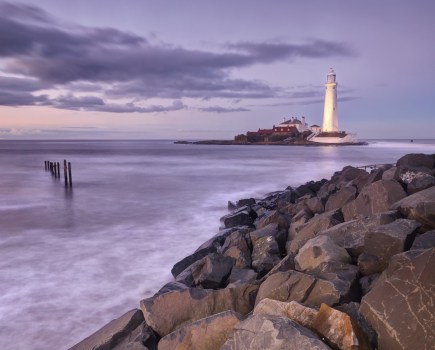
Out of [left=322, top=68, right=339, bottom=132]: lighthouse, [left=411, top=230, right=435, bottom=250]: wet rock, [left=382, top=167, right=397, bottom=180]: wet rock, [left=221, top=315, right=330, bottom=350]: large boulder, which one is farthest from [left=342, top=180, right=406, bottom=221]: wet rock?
[left=322, top=68, right=339, bottom=132]: lighthouse

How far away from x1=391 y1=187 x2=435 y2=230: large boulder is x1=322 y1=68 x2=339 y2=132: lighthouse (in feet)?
213

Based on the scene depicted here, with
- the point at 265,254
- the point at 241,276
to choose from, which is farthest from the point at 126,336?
the point at 265,254

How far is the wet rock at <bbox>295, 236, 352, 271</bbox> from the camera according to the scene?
172 inches

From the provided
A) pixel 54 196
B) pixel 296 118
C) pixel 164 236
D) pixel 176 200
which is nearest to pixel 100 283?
pixel 164 236

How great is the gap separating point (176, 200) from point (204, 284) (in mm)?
10810

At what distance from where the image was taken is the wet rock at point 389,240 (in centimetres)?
409

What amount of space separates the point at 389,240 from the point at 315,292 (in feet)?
3.78

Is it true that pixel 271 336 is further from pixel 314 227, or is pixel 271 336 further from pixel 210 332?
pixel 314 227

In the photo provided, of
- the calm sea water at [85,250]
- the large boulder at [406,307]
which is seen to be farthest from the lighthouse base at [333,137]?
the large boulder at [406,307]

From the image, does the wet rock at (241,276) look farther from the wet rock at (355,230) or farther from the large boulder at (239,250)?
the wet rock at (355,230)

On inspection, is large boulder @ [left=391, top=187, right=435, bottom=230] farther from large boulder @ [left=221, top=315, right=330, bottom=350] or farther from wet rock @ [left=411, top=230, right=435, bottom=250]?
large boulder @ [left=221, top=315, right=330, bottom=350]

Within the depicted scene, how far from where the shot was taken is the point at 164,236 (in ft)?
32.7

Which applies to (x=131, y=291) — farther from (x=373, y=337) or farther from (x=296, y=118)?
(x=296, y=118)

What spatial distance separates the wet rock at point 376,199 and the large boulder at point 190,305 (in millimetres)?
2914
